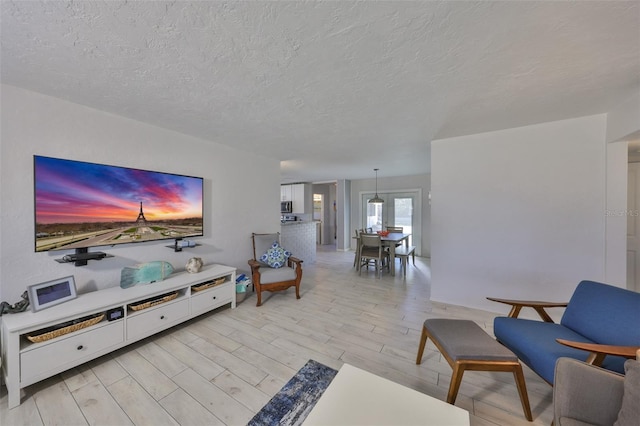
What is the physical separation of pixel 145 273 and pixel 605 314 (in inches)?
154

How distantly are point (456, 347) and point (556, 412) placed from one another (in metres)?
0.45

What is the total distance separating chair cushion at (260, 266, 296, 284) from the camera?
2.98 metres

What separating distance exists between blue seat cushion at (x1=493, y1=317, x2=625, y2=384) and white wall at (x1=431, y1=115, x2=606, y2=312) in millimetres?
1144

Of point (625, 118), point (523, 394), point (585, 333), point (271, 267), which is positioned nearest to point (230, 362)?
point (271, 267)

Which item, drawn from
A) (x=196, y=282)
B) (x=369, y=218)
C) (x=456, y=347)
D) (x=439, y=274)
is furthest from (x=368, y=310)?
(x=369, y=218)

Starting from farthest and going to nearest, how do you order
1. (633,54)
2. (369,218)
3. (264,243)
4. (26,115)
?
(369,218), (264,243), (26,115), (633,54)

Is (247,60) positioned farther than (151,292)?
No

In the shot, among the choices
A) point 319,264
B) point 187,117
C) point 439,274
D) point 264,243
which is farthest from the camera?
point 319,264

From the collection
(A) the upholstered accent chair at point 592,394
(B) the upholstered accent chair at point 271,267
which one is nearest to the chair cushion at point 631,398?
(A) the upholstered accent chair at point 592,394

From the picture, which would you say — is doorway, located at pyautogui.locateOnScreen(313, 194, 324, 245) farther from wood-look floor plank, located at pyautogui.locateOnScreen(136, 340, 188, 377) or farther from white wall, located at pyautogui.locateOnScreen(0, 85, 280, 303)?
wood-look floor plank, located at pyautogui.locateOnScreen(136, 340, 188, 377)

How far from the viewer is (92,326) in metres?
1.73

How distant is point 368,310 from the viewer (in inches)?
112

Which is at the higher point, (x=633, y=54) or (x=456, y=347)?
(x=633, y=54)

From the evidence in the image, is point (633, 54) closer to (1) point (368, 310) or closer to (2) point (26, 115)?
(1) point (368, 310)
